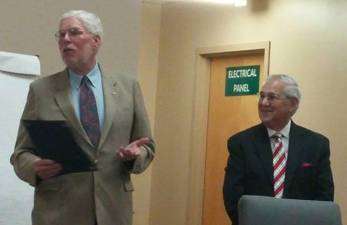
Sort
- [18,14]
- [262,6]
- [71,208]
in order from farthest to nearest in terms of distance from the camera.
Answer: [262,6], [18,14], [71,208]

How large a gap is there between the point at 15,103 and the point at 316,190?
1.50 meters

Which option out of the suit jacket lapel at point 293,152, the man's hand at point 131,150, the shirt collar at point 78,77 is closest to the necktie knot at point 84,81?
the shirt collar at point 78,77

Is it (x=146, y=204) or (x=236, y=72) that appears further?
(x=146, y=204)

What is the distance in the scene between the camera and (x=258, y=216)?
2.54 metres

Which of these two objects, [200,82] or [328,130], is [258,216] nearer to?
[328,130]

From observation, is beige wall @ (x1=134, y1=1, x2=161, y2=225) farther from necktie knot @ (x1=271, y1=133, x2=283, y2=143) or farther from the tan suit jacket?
the tan suit jacket

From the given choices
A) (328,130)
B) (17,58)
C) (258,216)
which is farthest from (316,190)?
(328,130)

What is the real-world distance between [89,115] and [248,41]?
3.45 meters

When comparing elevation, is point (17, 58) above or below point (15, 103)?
above

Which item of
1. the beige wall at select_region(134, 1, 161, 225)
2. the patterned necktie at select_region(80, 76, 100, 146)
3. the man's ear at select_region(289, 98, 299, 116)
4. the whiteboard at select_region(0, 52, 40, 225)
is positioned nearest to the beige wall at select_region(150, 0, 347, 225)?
the beige wall at select_region(134, 1, 161, 225)

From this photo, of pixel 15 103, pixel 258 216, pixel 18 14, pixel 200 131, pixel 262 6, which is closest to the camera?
pixel 258 216

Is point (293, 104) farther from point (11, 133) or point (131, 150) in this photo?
point (11, 133)

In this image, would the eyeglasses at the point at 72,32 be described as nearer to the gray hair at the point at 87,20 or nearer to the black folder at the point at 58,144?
the gray hair at the point at 87,20

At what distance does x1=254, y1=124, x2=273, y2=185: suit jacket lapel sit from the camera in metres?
3.04
